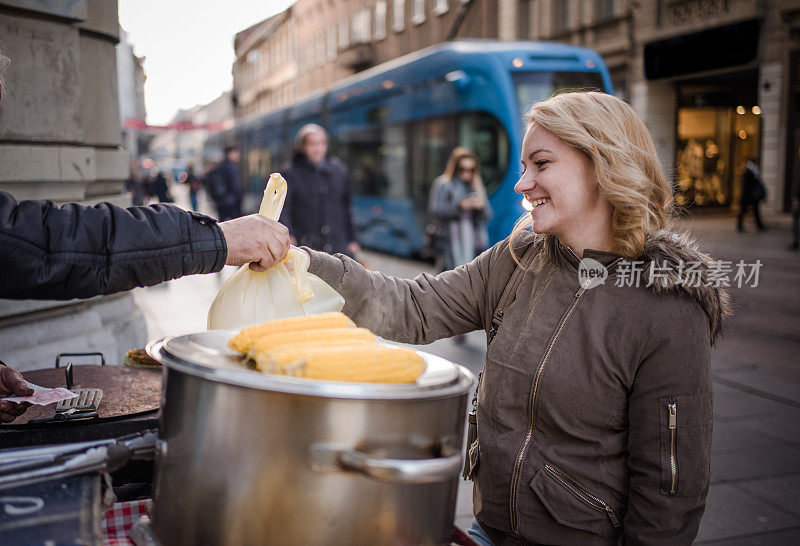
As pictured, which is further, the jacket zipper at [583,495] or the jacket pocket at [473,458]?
the jacket pocket at [473,458]

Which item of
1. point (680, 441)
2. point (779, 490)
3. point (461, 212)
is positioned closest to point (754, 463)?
point (779, 490)

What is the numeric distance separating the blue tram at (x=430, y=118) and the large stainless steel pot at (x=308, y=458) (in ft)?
26.9

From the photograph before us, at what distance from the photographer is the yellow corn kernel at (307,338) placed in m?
1.26

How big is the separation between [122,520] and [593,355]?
1121 millimetres

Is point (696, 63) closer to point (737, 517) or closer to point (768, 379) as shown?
point (768, 379)

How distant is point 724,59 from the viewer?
20344mm

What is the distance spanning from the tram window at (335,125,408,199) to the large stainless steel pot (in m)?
13.2

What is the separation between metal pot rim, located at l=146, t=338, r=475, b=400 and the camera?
1059mm

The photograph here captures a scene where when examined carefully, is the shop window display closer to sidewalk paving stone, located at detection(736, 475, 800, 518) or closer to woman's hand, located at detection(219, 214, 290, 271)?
sidewalk paving stone, located at detection(736, 475, 800, 518)

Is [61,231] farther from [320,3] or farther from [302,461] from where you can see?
[320,3]

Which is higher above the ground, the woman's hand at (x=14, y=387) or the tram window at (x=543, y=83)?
the tram window at (x=543, y=83)

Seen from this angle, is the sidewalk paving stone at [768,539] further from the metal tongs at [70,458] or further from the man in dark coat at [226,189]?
the man in dark coat at [226,189]

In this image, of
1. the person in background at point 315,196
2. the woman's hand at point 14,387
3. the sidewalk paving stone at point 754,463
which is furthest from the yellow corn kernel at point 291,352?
the person in background at point 315,196

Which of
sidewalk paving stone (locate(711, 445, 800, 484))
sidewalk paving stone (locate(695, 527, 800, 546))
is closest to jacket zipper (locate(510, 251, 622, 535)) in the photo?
sidewalk paving stone (locate(695, 527, 800, 546))
